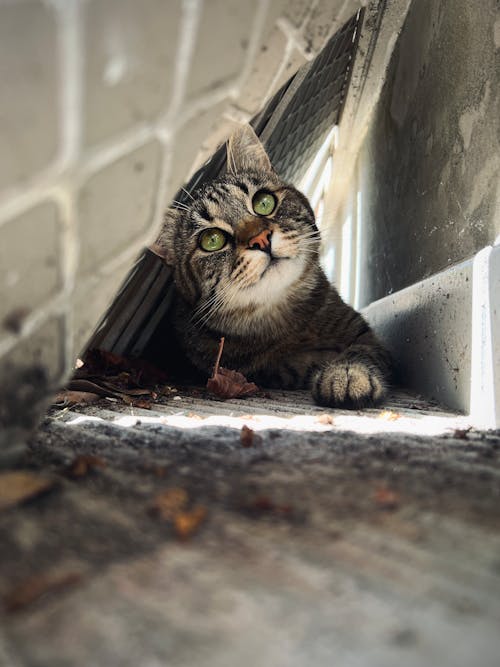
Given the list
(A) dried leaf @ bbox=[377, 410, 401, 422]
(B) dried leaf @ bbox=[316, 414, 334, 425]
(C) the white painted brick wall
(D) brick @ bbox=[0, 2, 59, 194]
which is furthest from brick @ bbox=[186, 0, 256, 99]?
(A) dried leaf @ bbox=[377, 410, 401, 422]

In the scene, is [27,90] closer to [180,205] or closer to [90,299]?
[90,299]

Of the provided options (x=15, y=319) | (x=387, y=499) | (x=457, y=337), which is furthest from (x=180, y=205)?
(x=387, y=499)

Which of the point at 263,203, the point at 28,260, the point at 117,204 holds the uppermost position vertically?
the point at 263,203

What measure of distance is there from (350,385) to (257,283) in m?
0.61

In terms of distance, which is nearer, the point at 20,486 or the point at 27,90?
the point at 27,90

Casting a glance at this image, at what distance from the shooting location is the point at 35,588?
0.57 meters

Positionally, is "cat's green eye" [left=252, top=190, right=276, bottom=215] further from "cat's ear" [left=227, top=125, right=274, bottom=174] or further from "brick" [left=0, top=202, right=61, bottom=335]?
"brick" [left=0, top=202, right=61, bottom=335]

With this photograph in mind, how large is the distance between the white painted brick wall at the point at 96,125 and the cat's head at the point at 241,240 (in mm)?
1280

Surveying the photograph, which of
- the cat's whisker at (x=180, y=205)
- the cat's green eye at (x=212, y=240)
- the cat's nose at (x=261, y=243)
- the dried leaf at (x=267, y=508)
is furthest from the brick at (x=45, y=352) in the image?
the cat's whisker at (x=180, y=205)

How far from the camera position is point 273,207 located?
2.46m

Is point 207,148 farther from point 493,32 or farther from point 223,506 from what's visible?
point 493,32

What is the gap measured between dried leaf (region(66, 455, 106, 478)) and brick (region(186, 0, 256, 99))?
58cm

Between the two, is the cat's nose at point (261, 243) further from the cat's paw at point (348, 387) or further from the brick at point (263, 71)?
the brick at point (263, 71)

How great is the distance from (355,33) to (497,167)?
61.3 inches
